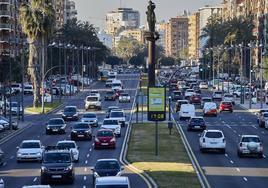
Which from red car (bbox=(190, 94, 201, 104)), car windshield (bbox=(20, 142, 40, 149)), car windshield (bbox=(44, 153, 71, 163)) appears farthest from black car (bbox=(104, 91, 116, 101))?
car windshield (bbox=(44, 153, 71, 163))

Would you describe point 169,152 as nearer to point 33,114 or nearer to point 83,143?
point 83,143

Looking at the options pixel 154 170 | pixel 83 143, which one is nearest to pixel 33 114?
pixel 83 143

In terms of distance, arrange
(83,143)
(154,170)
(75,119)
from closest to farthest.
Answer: (154,170) → (83,143) → (75,119)

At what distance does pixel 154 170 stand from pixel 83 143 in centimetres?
1990

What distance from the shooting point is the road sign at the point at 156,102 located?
55844 mm

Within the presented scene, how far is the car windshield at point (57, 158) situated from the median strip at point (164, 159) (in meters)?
4.33

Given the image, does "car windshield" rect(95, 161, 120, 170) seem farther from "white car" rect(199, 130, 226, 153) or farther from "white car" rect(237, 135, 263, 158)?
"white car" rect(199, 130, 226, 153)

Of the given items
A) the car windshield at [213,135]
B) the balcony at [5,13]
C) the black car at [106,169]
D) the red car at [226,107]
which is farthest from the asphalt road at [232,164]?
the balcony at [5,13]

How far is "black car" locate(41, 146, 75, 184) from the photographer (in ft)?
142

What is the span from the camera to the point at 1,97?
12244 cm

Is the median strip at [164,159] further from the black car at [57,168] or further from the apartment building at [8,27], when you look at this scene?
the apartment building at [8,27]

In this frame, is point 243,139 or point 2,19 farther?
point 2,19

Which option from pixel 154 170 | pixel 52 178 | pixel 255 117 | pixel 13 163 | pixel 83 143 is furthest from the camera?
pixel 255 117

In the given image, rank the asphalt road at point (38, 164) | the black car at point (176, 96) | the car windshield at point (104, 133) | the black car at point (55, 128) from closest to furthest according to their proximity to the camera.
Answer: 1. the asphalt road at point (38, 164)
2. the car windshield at point (104, 133)
3. the black car at point (55, 128)
4. the black car at point (176, 96)
